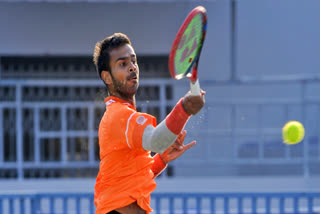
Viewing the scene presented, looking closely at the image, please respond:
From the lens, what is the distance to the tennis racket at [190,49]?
1.78 metres

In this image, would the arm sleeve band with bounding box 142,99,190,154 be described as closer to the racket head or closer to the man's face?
the racket head

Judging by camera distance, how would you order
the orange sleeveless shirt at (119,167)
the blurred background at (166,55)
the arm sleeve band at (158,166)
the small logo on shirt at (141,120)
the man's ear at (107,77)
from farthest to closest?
the blurred background at (166,55) < the arm sleeve band at (158,166) < the man's ear at (107,77) < the orange sleeveless shirt at (119,167) < the small logo on shirt at (141,120)

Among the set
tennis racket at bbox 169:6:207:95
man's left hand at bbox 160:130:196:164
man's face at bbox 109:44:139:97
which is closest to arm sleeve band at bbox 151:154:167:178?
man's left hand at bbox 160:130:196:164

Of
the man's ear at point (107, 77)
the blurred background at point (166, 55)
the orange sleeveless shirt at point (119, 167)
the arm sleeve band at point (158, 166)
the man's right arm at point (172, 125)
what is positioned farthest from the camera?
the blurred background at point (166, 55)

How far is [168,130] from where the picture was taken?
6.00 feet

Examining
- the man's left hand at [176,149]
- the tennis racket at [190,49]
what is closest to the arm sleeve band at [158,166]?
the man's left hand at [176,149]

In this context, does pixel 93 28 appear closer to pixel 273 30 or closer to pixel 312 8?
pixel 273 30

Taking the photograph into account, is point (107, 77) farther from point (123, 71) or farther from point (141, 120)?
point (141, 120)

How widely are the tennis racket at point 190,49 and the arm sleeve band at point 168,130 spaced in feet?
0.33

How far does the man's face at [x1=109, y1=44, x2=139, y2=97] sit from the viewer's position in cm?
211

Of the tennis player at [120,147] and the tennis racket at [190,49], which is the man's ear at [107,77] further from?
the tennis racket at [190,49]

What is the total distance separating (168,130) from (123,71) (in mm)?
411

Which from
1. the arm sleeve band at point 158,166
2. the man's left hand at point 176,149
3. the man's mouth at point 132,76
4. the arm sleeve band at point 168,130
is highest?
the man's mouth at point 132,76

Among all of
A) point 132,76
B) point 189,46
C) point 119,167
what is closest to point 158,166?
point 119,167
